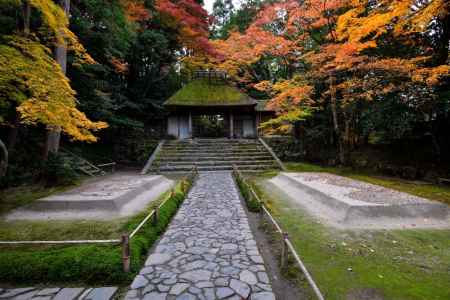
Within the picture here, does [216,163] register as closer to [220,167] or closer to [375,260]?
[220,167]

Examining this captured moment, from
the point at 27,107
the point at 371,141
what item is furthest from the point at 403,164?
the point at 27,107

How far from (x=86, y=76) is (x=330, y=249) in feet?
44.5

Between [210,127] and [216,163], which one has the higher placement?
[210,127]

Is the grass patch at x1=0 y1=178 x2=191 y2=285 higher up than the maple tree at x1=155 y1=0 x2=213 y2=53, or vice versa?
the maple tree at x1=155 y1=0 x2=213 y2=53

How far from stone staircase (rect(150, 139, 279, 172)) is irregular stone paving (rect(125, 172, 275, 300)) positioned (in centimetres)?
676

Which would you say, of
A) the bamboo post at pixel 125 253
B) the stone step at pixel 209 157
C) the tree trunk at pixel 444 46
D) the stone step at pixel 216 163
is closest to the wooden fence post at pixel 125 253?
the bamboo post at pixel 125 253

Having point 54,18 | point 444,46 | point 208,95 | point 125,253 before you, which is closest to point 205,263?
point 125,253

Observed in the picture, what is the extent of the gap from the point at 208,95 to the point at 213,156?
256 inches

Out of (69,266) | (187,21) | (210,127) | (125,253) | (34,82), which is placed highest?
(187,21)

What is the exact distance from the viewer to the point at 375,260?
128 inches

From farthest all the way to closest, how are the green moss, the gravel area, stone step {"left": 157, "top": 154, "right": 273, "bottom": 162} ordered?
the green moss < stone step {"left": 157, "top": 154, "right": 273, "bottom": 162} < the gravel area

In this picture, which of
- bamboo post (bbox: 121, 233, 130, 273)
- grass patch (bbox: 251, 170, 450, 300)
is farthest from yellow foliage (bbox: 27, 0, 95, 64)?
grass patch (bbox: 251, 170, 450, 300)

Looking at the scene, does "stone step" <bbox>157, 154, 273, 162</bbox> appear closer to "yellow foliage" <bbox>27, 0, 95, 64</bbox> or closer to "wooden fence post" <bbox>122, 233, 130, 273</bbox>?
"yellow foliage" <bbox>27, 0, 95, 64</bbox>

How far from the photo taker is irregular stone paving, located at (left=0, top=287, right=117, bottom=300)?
2590 mm
